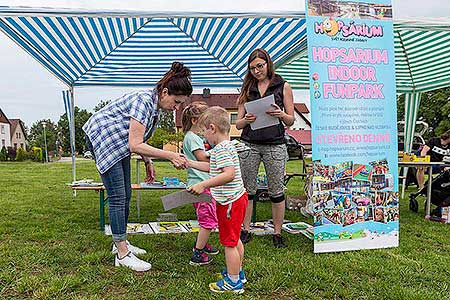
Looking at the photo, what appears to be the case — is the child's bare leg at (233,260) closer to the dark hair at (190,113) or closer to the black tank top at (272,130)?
the dark hair at (190,113)

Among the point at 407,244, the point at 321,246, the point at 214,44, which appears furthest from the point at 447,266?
the point at 214,44

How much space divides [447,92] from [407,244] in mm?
33458

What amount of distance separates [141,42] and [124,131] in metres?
3.02

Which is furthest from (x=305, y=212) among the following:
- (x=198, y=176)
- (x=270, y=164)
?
(x=198, y=176)

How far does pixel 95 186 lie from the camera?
454cm

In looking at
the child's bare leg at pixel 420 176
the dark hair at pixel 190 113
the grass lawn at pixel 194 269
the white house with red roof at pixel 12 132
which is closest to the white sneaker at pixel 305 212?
the grass lawn at pixel 194 269

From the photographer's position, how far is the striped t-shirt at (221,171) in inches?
102

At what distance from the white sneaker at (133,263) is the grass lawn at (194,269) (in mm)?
52

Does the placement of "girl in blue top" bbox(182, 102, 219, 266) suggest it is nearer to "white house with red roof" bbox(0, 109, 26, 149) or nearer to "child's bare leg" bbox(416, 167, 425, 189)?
"child's bare leg" bbox(416, 167, 425, 189)

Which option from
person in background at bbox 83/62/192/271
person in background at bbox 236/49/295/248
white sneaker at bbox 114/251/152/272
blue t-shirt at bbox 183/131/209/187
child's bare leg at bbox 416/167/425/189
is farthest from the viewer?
child's bare leg at bbox 416/167/425/189

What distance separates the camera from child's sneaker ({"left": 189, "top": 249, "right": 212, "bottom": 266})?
10.5 ft

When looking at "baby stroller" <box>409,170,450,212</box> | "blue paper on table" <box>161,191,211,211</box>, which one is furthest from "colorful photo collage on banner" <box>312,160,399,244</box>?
"baby stroller" <box>409,170,450,212</box>

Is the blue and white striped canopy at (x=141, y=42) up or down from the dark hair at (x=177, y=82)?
up

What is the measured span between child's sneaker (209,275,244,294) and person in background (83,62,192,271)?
24.7 inches
